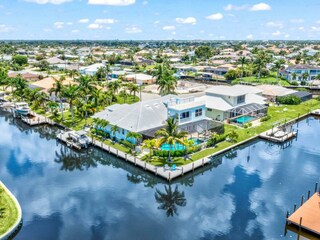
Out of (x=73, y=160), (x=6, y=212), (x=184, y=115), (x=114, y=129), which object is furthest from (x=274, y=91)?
(x=6, y=212)

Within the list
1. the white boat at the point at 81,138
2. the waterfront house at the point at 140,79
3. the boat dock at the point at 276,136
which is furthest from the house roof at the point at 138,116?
the waterfront house at the point at 140,79

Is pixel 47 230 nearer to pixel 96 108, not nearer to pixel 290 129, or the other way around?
pixel 96 108

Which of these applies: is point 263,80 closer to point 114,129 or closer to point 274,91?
point 274,91

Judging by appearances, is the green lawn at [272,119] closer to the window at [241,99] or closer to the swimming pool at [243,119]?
the swimming pool at [243,119]

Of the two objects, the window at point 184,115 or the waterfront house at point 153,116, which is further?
the window at point 184,115

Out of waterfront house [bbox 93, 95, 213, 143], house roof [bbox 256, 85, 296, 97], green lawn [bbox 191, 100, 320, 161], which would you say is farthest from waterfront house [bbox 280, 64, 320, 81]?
waterfront house [bbox 93, 95, 213, 143]

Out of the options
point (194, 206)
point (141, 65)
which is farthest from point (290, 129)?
point (141, 65)
